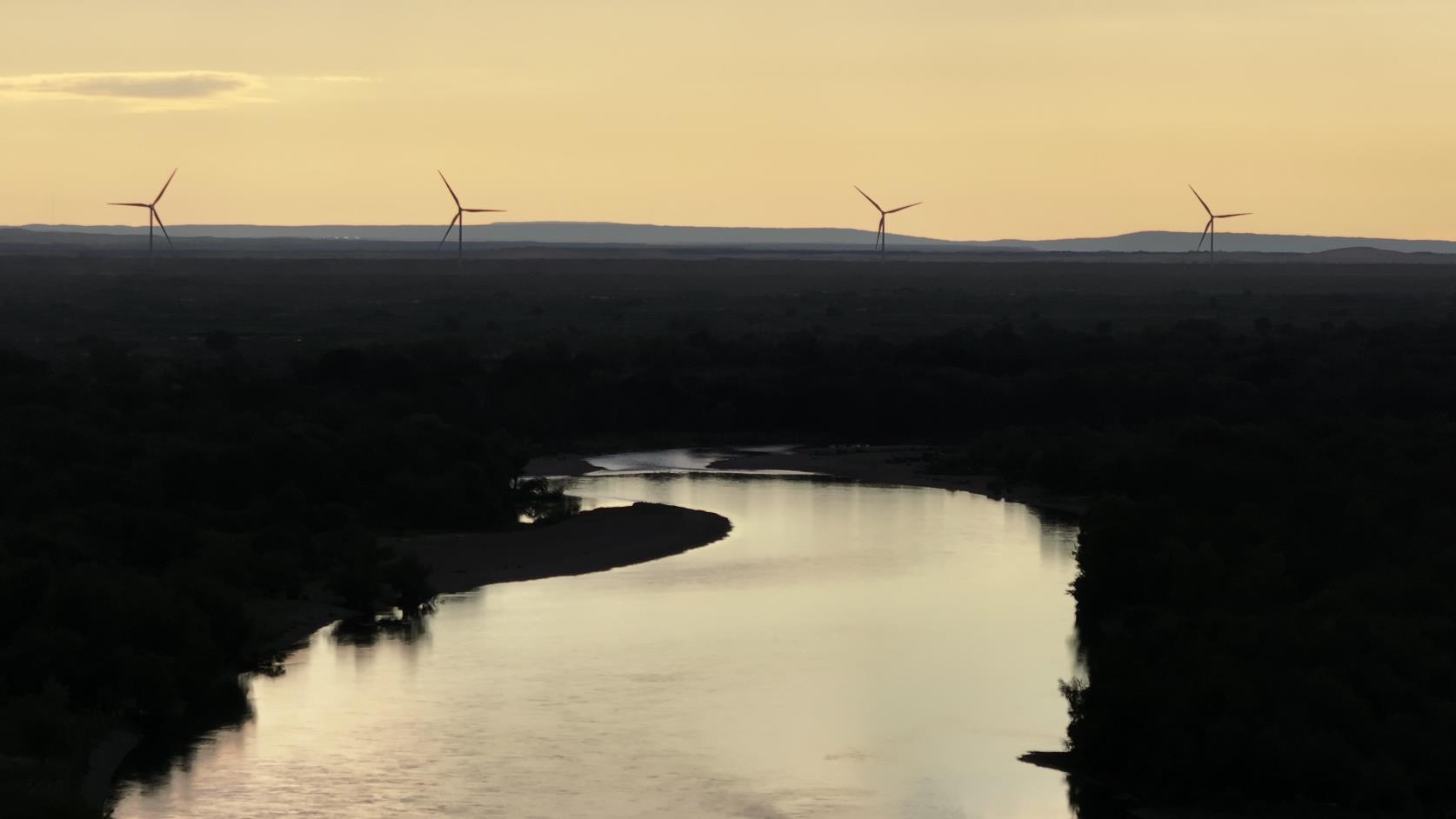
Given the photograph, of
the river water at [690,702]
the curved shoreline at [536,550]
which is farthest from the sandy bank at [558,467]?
the river water at [690,702]

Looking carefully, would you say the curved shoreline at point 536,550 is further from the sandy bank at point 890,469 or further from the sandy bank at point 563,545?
the sandy bank at point 890,469

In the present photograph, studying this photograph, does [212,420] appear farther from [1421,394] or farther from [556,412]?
[1421,394]

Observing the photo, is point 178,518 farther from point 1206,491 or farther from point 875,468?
point 875,468

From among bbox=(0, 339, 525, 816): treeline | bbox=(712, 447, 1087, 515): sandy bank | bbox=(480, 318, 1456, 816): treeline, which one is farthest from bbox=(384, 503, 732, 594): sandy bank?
bbox=(712, 447, 1087, 515): sandy bank

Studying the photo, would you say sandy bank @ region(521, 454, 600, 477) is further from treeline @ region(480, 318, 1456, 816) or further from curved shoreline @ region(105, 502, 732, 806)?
curved shoreline @ region(105, 502, 732, 806)

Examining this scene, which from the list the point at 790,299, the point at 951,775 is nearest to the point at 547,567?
the point at 951,775

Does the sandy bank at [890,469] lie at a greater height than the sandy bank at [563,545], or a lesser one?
lesser

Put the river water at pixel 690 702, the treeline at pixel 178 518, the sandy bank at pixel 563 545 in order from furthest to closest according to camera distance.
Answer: the sandy bank at pixel 563 545 → the treeline at pixel 178 518 → the river water at pixel 690 702
